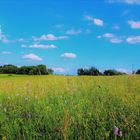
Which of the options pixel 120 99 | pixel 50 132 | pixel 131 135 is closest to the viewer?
pixel 131 135

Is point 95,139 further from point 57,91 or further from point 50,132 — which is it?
point 57,91

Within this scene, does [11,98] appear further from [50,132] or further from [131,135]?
[131,135]

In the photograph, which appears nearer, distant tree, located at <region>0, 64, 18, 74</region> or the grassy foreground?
the grassy foreground

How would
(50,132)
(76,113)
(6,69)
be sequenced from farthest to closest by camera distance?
(6,69), (76,113), (50,132)

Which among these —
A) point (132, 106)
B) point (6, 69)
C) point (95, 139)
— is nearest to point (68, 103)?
point (132, 106)

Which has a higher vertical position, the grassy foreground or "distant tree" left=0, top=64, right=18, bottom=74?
"distant tree" left=0, top=64, right=18, bottom=74

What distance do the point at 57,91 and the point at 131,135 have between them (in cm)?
368

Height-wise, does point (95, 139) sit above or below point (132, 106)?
below

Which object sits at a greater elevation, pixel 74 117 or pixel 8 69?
pixel 8 69

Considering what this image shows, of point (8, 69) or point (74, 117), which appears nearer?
point (74, 117)

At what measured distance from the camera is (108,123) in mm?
5211

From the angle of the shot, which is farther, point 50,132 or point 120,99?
point 120,99

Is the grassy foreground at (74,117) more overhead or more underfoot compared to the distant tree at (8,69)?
more underfoot

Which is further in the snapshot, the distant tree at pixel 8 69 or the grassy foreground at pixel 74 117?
the distant tree at pixel 8 69
